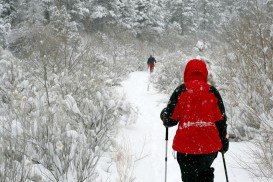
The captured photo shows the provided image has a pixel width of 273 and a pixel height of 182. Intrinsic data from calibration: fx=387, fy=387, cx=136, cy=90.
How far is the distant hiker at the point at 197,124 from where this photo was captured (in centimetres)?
349

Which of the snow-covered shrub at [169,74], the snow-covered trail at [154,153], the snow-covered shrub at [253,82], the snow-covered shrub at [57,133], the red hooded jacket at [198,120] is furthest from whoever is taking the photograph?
the snow-covered shrub at [169,74]

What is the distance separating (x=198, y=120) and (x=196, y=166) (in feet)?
1.44

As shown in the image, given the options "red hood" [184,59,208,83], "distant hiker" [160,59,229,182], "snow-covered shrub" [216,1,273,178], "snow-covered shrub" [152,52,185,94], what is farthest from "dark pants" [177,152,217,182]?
"snow-covered shrub" [152,52,185,94]

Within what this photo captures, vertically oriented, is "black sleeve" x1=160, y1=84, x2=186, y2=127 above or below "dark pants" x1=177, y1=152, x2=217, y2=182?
→ above

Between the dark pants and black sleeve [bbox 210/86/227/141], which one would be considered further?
black sleeve [bbox 210/86/227/141]

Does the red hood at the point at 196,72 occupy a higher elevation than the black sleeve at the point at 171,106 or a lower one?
higher

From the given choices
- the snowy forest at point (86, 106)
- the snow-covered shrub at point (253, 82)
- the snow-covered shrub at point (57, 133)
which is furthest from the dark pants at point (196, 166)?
the snow-covered shrub at point (253, 82)

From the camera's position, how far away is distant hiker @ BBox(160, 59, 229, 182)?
3.49 meters

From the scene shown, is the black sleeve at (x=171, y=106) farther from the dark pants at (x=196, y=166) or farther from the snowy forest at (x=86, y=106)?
the snowy forest at (x=86, y=106)

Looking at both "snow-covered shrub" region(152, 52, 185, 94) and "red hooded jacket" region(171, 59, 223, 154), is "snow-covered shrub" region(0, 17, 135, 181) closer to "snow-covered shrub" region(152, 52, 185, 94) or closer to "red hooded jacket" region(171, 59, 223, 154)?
"red hooded jacket" region(171, 59, 223, 154)

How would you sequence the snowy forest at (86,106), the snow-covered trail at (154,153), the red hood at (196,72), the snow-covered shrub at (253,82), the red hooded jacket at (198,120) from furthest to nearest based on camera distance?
the snow-covered shrub at (253,82) < the snow-covered trail at (154,153) < the snowy forest at (86,106) < the red hood at (196,72) < the red hooded jacket at (198,120)

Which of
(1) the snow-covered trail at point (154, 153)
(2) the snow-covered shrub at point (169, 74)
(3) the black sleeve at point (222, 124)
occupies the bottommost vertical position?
(1) the snow-covered trail at point (154, 153)

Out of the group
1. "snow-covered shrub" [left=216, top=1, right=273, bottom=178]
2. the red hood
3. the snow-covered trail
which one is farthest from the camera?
"snow-covered shrub" [left=216, top=1, right=273, bottom=178]

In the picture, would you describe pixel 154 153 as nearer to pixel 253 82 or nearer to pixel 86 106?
pixel 86 106
